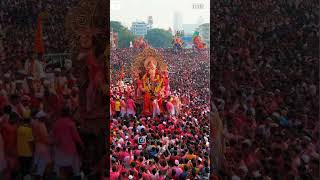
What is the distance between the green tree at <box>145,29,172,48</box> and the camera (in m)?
7.88

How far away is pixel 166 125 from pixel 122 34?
170 cm

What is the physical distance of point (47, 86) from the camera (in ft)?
19.9

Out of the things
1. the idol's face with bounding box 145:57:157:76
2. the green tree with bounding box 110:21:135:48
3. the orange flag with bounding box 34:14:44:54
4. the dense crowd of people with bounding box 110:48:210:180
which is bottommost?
the dense crowd of people with bounding box 110:48:210:180

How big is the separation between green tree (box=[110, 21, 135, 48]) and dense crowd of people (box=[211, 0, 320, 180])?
218 centimetres

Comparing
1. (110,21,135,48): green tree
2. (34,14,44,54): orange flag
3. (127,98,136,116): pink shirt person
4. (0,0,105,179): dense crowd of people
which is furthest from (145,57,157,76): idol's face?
(34,14,44,54): orange flag

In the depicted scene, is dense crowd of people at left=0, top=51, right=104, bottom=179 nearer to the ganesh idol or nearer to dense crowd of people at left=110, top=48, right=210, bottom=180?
dense crowd of people at left=110, top=48, right=210, bottom=180

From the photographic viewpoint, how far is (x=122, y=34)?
7.91m

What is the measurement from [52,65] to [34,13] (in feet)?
2.34

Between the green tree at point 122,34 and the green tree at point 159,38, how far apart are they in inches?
12.1

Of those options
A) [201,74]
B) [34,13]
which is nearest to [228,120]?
[201,74]

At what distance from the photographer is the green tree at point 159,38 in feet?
25.8

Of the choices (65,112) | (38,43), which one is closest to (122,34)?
(38,43)

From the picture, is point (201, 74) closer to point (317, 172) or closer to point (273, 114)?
point (273, 114)

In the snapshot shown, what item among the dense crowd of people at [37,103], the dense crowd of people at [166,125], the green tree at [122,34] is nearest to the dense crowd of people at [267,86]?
the dense crowd of people at [166,125]
